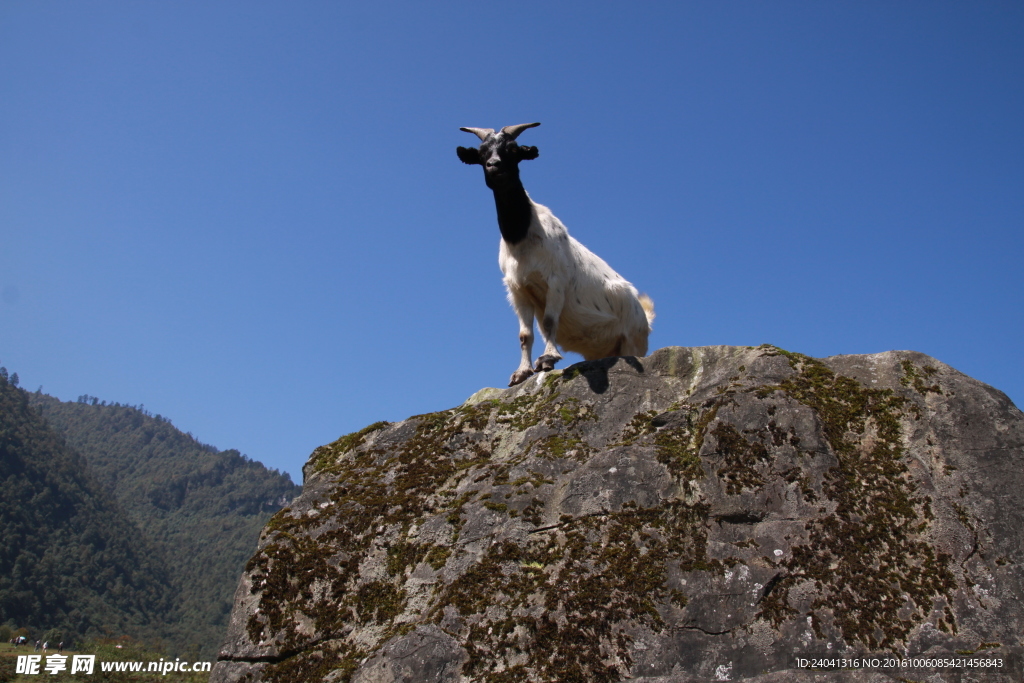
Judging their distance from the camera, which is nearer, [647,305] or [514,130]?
[514,130]

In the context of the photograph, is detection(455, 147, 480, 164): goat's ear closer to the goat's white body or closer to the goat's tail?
the goat's white body

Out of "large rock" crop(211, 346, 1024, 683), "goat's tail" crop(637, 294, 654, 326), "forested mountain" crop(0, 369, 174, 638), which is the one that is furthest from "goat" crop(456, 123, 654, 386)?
"forested mountain" crop(0, 369, 174, 638)

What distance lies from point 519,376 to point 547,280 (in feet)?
4.59

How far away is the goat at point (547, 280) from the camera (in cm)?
962

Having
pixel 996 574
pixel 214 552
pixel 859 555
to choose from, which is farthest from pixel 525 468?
pixel 214 552

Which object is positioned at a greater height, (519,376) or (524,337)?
(524,337)

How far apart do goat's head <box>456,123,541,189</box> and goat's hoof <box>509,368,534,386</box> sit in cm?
243

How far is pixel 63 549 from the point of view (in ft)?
408

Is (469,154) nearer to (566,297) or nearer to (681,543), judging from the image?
(566,297)

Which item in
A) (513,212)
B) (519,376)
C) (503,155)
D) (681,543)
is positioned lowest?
(681,543)

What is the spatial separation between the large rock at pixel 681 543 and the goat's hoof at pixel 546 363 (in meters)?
1.17

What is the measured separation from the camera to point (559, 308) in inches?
389

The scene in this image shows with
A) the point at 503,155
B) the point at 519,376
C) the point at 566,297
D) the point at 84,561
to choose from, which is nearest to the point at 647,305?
the point at 566,297

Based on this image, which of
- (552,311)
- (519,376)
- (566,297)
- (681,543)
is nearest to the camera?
(681,543)
